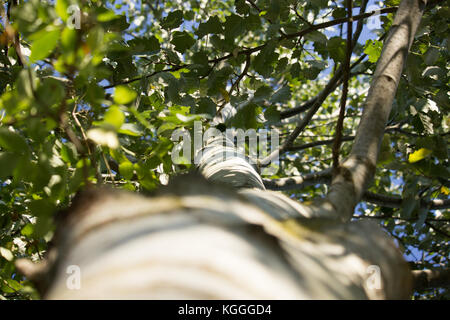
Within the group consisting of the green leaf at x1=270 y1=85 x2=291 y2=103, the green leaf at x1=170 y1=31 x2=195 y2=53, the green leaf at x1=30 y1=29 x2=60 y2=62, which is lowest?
the green leaf at x1=30 y1=29 x2=60 y2=62

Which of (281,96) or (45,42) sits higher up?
(281,96)

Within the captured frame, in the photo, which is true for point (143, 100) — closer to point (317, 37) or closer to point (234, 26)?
point (234, 26)

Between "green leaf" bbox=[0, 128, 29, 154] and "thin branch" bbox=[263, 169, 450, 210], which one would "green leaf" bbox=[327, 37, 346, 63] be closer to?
"thin branch" bbox=[263, 169, 450, 210]

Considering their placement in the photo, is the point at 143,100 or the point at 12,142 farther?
the point at 143,100

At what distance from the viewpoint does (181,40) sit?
66.5 inches

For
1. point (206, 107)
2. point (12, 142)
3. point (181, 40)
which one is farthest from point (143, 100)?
point (12, 142)

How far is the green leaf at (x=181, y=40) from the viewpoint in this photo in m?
1.68

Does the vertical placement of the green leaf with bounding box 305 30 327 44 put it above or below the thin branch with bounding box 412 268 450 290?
above

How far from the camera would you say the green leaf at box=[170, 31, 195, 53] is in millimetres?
1685

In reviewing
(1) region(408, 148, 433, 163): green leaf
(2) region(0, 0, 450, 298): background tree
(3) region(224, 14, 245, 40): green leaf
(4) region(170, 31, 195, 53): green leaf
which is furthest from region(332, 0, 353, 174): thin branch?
(4) region(170, 31, 195, 53): green leaf

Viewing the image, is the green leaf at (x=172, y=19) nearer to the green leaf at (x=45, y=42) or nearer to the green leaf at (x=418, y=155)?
the green leaf at (x=45, y=42)

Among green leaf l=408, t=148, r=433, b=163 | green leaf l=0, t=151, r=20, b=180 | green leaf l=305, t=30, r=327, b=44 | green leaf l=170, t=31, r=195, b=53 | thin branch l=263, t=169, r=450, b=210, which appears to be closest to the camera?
green leaf l=0, t=151, r=20, b=180
